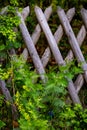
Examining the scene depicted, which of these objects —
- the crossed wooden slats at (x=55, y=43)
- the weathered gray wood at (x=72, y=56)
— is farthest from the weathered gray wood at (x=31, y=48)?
the weathered gray wood at (x=72, y=56)

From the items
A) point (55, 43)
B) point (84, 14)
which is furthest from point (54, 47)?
point (84, 14)

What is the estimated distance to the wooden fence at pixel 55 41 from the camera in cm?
332

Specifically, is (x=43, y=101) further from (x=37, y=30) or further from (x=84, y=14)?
(x=84, y=14)

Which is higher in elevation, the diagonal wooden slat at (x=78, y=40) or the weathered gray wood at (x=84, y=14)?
Result: the weathered gray wood at (x=84, y=14)

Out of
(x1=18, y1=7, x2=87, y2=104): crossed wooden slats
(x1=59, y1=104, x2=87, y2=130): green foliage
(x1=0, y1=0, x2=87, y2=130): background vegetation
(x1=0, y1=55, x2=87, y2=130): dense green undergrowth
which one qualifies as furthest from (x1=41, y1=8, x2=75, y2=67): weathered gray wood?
(x1=59, y1=104, x2=87, y2=130): green foliage

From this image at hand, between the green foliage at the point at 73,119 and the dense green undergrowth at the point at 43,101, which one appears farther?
the green foliage at the point at 73,119

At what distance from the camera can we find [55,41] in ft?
11.0

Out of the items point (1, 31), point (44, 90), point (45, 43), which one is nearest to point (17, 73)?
point (44, 90)

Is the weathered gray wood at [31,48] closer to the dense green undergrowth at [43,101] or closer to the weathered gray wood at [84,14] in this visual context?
the dense green undergrowth at [43,101]

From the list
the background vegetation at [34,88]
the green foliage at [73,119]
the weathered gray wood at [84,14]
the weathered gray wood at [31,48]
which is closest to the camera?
the background vegetation at [34,88]

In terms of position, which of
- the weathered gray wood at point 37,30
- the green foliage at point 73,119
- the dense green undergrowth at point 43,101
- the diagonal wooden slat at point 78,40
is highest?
the weathered gray wood at point 37,30

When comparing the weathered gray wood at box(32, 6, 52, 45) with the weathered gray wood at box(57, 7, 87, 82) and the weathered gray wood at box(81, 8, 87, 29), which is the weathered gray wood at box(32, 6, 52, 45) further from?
the weathered gray wood at box(81, 8, 87, 29)

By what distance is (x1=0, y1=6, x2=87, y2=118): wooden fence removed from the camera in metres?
3.32

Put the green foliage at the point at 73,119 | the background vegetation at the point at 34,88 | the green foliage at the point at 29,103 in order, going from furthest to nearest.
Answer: the green foliage at the point at 73,119
the background vegetation at the point at 34,88
the green foliage at the point at 29,103
